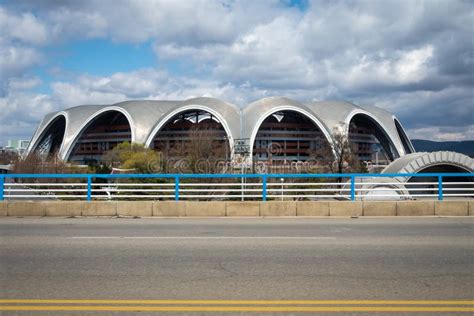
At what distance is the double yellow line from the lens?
5.09 meters

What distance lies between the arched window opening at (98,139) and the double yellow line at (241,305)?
8768 centimetres

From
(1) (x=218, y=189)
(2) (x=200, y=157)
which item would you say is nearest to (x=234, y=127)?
(2) (x=200, y=157)

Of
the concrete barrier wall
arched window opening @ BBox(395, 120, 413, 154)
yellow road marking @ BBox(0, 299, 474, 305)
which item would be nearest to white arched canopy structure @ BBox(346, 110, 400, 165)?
arched window opening @ BBox(395, 120, 413, 154)

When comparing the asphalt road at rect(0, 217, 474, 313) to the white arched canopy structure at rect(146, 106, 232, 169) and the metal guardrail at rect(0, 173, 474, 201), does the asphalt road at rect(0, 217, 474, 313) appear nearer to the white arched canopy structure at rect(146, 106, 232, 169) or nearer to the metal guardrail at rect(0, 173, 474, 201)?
the metal guardrail at rect(0, 173, 474, 201)

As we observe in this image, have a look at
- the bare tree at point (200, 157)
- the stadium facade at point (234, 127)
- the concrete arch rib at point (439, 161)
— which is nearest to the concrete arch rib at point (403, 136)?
the stadium facade at point (234, 127)

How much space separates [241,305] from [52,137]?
109649 millimetres

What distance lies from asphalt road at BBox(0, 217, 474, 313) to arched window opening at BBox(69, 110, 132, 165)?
8172cm

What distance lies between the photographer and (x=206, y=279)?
21.0 feet

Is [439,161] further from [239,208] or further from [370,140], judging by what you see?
[370,140]

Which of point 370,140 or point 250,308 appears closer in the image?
point 250,308

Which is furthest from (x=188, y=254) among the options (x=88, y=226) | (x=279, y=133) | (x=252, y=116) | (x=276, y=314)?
(x=279, y=133)

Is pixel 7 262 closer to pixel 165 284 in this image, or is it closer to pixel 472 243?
pixel 165 284

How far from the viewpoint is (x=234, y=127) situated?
7862cm

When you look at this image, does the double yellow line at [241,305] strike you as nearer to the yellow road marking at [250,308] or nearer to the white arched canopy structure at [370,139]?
the yellow road marking at [250,308]
